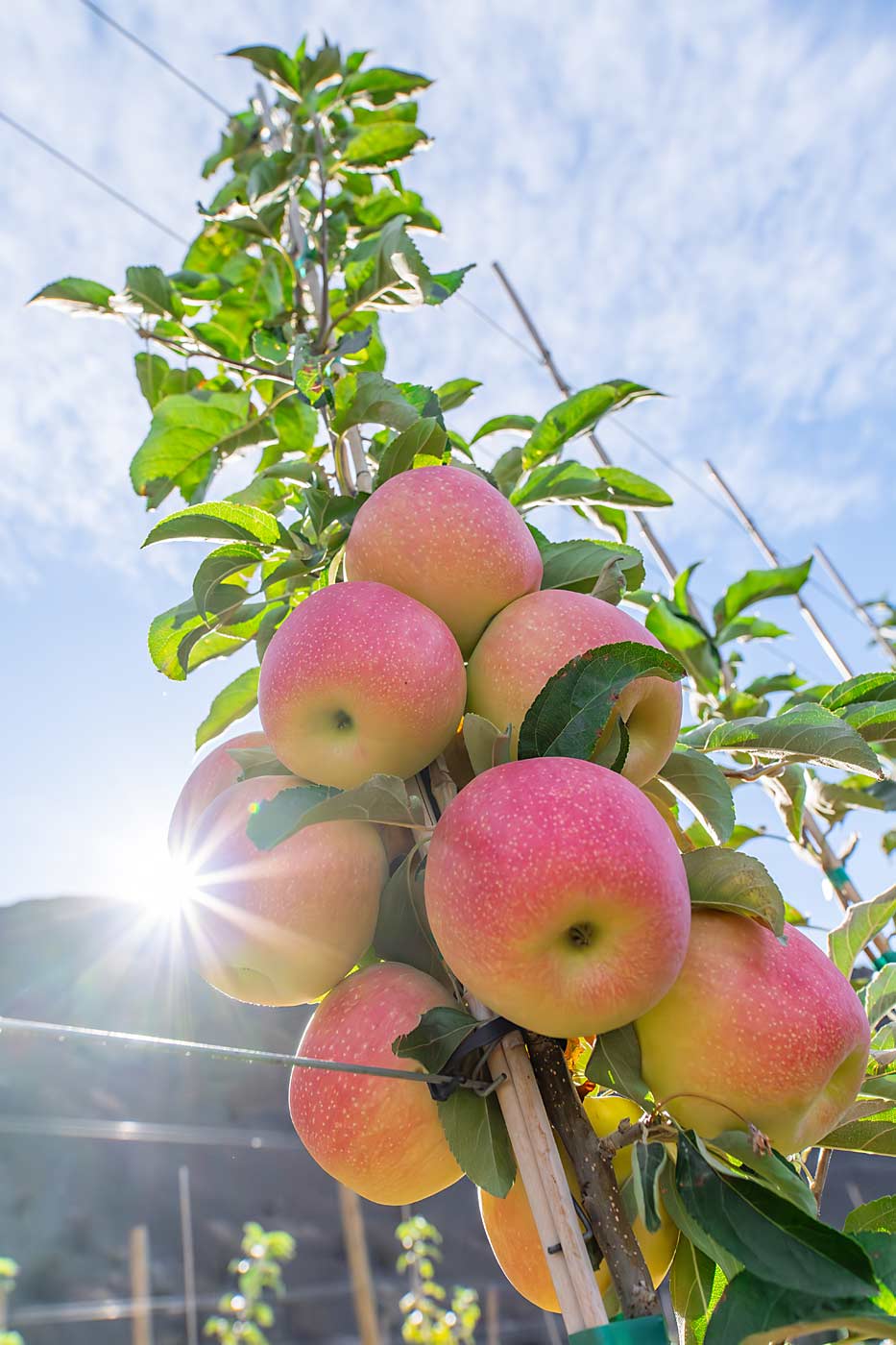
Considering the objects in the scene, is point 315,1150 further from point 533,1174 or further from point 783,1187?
point 783,1187

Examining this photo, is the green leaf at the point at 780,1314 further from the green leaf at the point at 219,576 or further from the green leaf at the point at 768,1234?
the green leaf at the point at 219,576

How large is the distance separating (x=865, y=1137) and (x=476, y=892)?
35 cm

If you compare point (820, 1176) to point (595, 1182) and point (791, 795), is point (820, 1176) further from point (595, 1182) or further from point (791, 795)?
point (791, 795)

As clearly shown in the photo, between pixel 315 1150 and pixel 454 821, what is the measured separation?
20cm

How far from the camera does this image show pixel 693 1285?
0.49 meters

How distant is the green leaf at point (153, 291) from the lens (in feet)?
3.07

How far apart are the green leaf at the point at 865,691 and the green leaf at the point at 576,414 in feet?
1.06

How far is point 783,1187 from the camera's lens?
0.38 meters

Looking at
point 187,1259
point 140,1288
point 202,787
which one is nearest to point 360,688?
point 202,787

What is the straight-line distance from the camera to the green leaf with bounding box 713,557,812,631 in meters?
1.19

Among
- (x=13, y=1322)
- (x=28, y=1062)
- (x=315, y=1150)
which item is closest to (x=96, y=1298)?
(x=13, y=1322)

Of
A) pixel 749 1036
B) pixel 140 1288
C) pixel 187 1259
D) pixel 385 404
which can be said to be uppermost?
pixel 187 1259

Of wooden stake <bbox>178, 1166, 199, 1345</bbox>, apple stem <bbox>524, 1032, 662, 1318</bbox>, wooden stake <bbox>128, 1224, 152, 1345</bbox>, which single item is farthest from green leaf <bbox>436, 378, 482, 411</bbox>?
wooden stake <bbox>178, 1166, 199, 1345</bbox>

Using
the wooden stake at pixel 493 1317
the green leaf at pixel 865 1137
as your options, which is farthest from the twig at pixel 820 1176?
the wooden stake at pixel 493 1317
